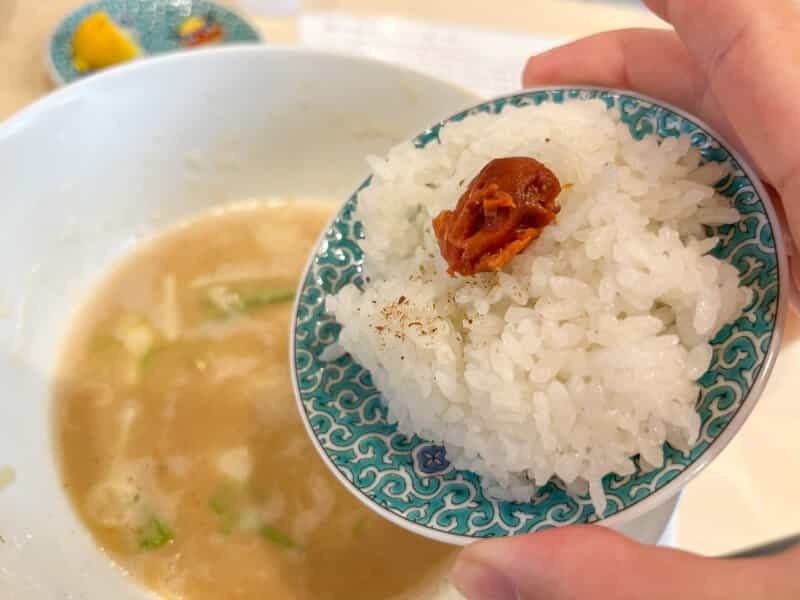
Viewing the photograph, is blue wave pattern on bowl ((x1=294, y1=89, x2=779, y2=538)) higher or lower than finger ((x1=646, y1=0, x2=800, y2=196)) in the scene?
lower

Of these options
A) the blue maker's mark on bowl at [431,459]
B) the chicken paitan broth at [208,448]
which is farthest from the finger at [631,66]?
the chicken paitan broth at [208,448]

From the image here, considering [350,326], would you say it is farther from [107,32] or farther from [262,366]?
[107,32]

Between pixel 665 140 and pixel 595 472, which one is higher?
pixel 665 140

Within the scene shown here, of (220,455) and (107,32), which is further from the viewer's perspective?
(107,32)

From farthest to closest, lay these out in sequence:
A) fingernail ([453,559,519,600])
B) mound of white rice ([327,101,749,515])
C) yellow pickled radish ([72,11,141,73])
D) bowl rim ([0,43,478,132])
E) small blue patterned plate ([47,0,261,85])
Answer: small blue patterned plate ([47,0,261,85])
yellow pickled radish ([72,11,141,73])
bowl rim ([0,43,478,132])
mound of white rice ([327,101,749,515])
fingernail ([453,559,519,600])

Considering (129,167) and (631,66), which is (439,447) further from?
(129,167)

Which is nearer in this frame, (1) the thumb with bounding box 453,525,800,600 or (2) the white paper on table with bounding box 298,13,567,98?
(1) the thumb with bounding box 453,525,800,600

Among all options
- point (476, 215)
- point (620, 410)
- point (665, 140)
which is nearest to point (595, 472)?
point (620, 410)

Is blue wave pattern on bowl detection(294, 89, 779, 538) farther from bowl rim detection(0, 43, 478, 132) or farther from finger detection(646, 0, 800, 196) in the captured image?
bowl rim detection(0, 43, 478, 132)

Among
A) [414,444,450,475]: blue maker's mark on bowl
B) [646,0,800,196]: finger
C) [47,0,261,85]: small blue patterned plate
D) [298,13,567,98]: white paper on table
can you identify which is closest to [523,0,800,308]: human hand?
[646,0,800,196]: finger
